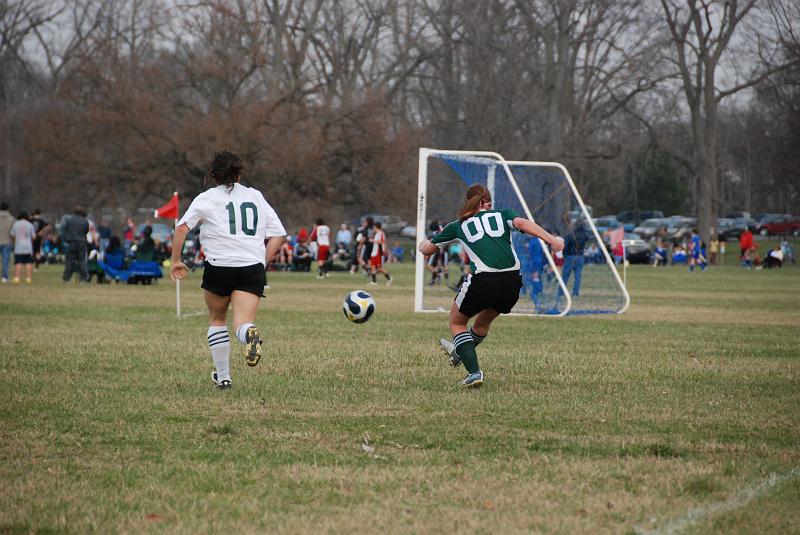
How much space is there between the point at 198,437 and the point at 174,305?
45.5ft

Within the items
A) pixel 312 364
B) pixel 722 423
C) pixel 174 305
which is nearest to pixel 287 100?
pixel 174 305

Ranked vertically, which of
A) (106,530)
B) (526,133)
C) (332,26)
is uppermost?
(332,26)

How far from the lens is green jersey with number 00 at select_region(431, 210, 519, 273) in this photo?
360 inches

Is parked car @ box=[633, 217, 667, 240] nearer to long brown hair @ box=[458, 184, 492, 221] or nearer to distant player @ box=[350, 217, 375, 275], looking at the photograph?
distant player @ box=[350, 217, 375, 275]

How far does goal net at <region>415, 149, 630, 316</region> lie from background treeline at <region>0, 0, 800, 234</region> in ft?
61.9

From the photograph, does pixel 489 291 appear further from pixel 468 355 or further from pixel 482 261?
pixel 468 355

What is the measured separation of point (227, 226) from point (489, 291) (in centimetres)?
213

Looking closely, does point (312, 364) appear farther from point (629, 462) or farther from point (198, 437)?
point (629, 462)

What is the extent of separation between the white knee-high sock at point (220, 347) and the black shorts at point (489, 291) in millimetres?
1915

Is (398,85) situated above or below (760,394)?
above

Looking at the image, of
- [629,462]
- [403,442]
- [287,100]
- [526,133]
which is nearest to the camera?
[629,462]

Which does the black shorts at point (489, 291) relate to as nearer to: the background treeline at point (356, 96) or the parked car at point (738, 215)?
the background treeline at point (356, 96)

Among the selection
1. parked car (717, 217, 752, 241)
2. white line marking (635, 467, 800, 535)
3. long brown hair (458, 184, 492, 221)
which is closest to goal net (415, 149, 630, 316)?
long brown hair (458, 184, 492, 221)

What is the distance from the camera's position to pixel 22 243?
2789 centimetres
